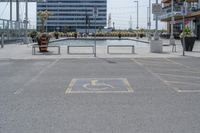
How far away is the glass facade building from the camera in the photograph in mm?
116938

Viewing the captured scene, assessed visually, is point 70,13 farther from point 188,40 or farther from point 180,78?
point 180,78

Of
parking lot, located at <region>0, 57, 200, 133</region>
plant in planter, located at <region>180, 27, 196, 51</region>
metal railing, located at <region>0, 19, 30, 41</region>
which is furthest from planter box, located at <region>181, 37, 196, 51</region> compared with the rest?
metal railing, located at <region>0, 19, 30, 41</region>

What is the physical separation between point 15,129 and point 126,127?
6.30 ft

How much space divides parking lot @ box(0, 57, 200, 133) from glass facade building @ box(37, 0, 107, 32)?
9535 centimetres

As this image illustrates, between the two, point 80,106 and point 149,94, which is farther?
point 149,94

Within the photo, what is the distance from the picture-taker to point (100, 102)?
1057 centimetres

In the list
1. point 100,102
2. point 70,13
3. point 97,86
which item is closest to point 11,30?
point 97,86

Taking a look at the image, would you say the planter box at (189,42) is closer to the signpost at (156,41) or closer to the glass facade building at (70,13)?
the signpost at (156,41)

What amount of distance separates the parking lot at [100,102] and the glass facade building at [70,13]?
313 feet

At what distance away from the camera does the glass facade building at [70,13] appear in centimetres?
11694

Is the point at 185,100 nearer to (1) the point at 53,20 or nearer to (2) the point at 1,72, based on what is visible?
(2) the point at 1,72

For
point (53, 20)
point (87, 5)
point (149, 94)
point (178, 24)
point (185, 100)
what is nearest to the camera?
point (185, 100)

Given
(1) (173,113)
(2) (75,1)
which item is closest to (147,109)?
(1) (173,113)

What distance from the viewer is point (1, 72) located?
59.5 feet
